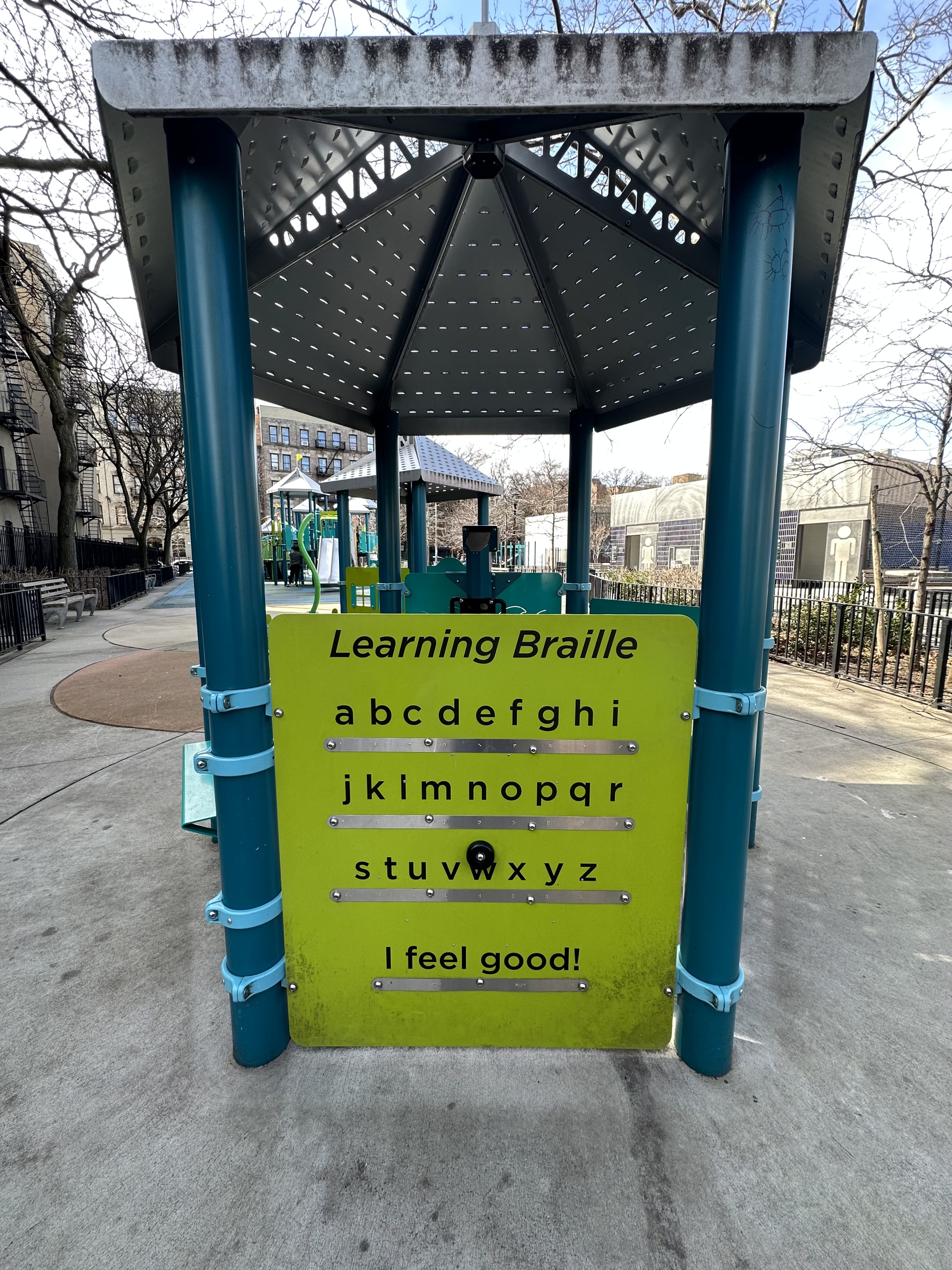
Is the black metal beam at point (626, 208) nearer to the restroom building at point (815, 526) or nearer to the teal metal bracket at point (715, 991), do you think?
the teal metal bracket at point (715, 991)

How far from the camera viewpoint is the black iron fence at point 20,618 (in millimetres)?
10430

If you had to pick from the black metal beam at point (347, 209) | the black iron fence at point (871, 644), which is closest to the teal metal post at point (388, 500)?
the black metal beam at point (347, 209)

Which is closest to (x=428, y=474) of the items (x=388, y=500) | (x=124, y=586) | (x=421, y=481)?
(x=421, y=481)

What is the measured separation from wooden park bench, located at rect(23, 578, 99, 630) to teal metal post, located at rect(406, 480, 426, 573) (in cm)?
873

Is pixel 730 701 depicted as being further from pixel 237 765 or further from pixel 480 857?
pixel 237 765

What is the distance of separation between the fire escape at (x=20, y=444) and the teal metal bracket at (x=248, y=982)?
26.7m

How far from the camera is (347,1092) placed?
192 centimetres

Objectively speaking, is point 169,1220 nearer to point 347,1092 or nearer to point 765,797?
point 347,1092

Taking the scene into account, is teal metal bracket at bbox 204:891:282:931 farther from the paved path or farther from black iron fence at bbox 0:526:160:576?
black iron fence at bbox 0:526:160:576

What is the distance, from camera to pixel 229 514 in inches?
70.7

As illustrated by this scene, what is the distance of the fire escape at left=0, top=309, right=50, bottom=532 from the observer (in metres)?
24.0

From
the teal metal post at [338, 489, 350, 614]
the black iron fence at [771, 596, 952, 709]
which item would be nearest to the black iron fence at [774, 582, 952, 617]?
the black iron fence at [771, 596, 952, 709]

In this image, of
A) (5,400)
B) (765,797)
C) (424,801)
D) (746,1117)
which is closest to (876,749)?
→ (765,797)

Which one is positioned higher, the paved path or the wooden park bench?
the wooden park bench
